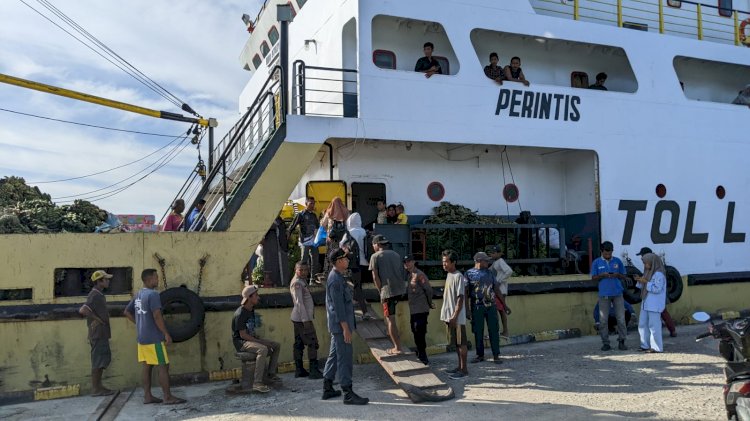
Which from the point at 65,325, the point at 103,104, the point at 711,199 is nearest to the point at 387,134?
the point at 65,325

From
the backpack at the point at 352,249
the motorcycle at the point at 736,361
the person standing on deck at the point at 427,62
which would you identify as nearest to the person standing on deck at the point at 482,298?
the backpack at the point at 352,249

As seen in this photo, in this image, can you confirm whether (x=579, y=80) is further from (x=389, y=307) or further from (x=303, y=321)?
(x=303, y=321)

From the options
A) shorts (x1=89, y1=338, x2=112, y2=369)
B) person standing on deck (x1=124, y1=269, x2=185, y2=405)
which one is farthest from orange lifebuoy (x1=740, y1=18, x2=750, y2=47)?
shorts (x1=89, y1=338, x2=112, y2=369)

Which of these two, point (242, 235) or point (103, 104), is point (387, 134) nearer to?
point (242, 235)

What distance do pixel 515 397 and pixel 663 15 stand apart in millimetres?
8551

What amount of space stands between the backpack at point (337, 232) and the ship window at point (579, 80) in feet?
17.5

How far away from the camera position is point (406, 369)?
645cm

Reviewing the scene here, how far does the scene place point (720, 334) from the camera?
4.73m

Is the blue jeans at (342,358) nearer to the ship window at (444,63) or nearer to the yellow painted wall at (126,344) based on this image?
the yellow painted wall at (126,344)

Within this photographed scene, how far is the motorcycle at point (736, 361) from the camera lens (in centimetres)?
446

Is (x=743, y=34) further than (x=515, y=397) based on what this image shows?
Answer: Yes

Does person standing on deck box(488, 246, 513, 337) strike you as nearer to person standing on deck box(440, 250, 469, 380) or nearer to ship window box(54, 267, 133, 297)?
person standing on deck box(440, 250, 469, 380)

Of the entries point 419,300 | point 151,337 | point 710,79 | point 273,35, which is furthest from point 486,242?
point 273,35

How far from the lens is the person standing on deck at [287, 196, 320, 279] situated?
26.2 feet
